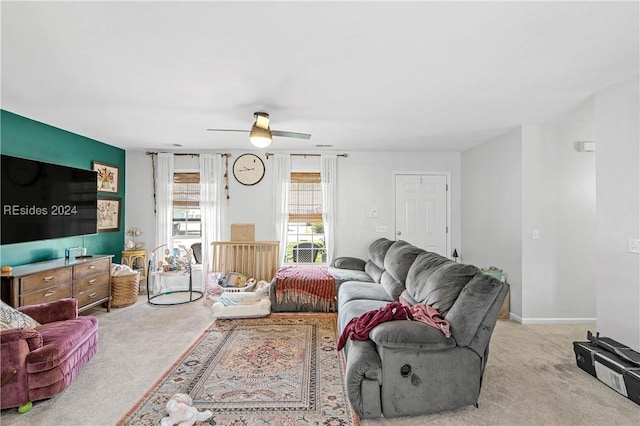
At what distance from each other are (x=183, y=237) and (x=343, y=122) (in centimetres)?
355

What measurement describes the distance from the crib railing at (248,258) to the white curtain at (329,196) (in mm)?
886

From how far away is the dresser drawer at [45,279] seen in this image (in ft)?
10.4

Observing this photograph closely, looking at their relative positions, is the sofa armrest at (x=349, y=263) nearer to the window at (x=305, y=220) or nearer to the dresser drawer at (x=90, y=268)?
the window at (x=305, y=220)

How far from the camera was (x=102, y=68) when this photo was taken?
241 cm

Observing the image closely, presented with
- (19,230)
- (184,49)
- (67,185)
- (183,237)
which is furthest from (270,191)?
(184,49)

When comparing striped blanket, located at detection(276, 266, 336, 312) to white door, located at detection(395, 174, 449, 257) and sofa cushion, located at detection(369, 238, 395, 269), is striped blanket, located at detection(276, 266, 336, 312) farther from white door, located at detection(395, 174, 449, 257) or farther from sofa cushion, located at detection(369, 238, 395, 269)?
white door, located at detection(395, 174, 449, 257)

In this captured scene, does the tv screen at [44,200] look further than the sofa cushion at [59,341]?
Yes

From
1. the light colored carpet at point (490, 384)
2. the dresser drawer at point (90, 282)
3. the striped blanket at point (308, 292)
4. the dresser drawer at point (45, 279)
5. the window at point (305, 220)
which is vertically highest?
the window at point (305, 220)

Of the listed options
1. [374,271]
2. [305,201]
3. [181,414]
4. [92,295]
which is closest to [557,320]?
[374,271]

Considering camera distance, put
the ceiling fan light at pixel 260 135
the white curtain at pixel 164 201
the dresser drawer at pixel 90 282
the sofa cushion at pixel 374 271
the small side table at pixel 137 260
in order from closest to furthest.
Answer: the ceiling fan light at pixel 260 135
the dresser drawer at pixel 90 282
the sofa cushion at pixel 374 271
the small side table at pixel 137 260
the white curtain at pixel 164 201

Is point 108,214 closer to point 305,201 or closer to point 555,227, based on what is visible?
point 305,201

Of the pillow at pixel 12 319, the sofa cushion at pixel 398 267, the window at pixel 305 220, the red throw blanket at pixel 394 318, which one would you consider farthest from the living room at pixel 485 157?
the red throw blanket at pixel 394 318

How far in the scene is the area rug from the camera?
2.19 metres

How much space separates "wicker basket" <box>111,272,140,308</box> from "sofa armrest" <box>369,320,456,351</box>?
157 inches
